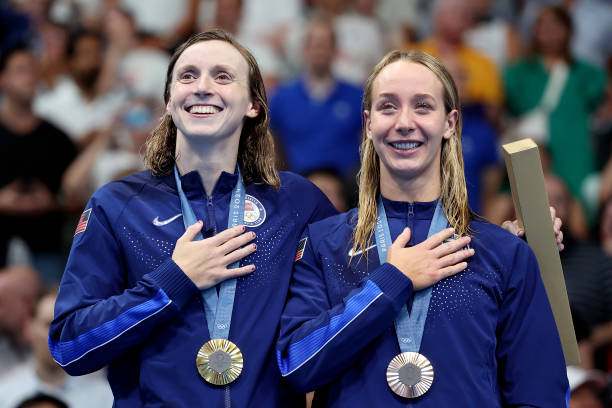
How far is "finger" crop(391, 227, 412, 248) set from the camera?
3.19m

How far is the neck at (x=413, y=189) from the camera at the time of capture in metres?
3.33

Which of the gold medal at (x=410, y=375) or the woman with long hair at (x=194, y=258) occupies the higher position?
the woman with long hair at (x=194, y=258)

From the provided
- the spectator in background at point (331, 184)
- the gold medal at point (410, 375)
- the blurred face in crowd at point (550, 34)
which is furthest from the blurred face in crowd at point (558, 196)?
the gold medal at point (410, 375)

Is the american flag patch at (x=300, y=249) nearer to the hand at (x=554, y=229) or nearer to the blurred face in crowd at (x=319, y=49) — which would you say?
the hand at (x=554, y=229)

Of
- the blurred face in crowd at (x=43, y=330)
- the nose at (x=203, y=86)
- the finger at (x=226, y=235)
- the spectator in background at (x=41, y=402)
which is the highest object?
the nose at (x=203, y=86)

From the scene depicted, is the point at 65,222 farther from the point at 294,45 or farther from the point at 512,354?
the point at 512,354

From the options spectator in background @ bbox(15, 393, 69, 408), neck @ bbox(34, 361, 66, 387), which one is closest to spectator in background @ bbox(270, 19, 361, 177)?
neck @ bbox(34, 361, 66, 387)

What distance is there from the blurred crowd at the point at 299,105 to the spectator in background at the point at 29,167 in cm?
1

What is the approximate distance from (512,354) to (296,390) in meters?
0.73

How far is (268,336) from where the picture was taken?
3.28m

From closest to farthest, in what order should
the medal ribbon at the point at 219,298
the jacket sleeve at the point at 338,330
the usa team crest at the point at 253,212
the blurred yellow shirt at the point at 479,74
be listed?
the jacket sleeve at the point at 338,330 < the medal ribbon at the point at 219,298 < the usa team crest at the point at 253,212 < the blurred yellow shirt at the point at 479,74

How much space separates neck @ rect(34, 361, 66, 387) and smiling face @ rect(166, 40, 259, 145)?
256 cm

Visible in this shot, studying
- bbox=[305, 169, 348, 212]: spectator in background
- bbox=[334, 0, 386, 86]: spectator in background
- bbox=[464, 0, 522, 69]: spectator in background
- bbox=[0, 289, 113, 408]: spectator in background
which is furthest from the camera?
bbox=[464, 0, 522, 69]: spectator in background

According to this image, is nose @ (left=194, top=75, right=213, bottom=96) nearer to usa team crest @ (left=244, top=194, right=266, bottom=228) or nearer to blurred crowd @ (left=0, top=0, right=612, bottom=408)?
usa team crest @ (left=244, top=194, right=266, bottom=228)
